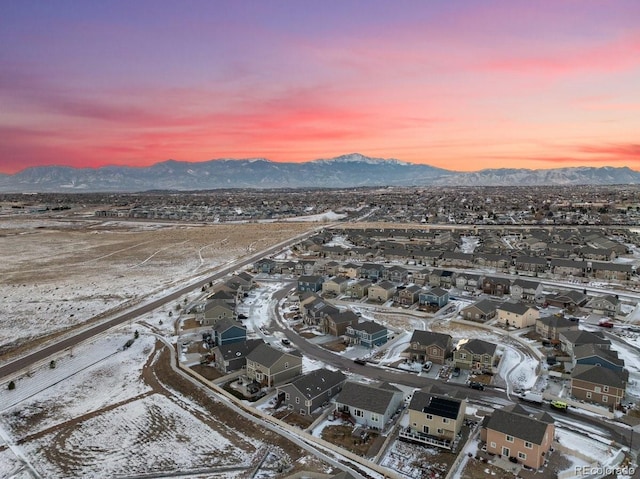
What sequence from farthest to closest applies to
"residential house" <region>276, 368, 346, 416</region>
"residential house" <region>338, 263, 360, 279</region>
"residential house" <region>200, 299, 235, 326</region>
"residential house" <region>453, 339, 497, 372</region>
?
"residential house" <region>338, 263, 360, 279</region>, "residential house" <region>200, 299, 235, 326</region>, "residential house" <region>453, 339, 497, 372</region>, "residential house" <region>276, 368, 346, 416</region>

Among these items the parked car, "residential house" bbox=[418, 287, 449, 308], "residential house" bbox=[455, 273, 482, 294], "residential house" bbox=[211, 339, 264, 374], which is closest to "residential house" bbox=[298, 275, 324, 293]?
"residential house" bbox=[418, 287, 449, 308]

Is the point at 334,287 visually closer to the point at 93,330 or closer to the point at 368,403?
the point at 93,330

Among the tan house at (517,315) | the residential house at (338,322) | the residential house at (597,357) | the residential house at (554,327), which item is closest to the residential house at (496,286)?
the tan house at (517,315)

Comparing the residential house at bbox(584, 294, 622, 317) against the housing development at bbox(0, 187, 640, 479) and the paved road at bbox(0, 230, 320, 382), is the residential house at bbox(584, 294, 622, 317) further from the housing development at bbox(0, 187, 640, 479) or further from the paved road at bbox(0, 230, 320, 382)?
the paved road at bbox(0, 230, 320, 382)

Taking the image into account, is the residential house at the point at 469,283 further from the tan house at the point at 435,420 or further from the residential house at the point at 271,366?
the tan house at the point at 435,420

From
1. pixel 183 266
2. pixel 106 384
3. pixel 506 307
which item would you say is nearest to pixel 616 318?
pixel 506 307

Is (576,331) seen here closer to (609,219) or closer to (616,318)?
(616,318)
